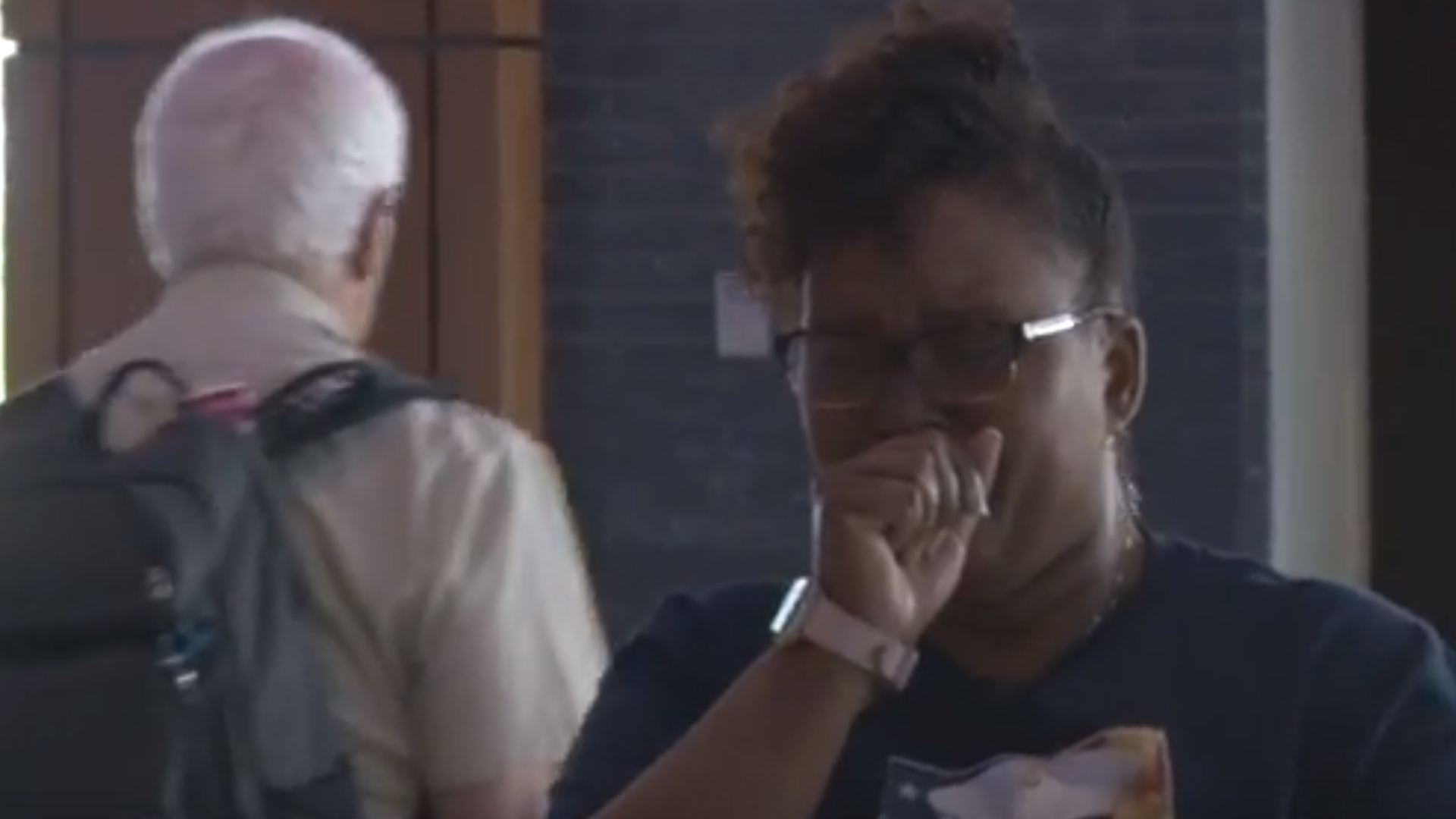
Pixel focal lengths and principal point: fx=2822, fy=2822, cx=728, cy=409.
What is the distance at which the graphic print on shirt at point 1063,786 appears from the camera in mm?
1386

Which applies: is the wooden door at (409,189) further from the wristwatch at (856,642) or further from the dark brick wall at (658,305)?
the wristwatch at (856,642)

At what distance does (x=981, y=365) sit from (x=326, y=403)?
74 cm

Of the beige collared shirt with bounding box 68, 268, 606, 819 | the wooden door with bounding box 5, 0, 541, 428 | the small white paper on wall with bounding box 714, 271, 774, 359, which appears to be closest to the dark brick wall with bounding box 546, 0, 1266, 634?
the small white paper on wall with bounding box 714, 271, 774, 359

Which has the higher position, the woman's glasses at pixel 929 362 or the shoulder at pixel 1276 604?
the woman's glasses at pixel 929 362

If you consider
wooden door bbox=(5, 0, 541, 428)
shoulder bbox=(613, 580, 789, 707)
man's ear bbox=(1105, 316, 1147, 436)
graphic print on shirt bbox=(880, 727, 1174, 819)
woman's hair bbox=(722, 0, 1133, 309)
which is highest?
wooden door bbox=(5, 0, 541, 428)

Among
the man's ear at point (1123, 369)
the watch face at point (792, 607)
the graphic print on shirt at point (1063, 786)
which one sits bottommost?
the graphic print on shirt at point (1063, 786)

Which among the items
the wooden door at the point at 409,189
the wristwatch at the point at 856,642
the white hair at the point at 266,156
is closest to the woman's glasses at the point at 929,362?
the wristwatch at the point at 856,642

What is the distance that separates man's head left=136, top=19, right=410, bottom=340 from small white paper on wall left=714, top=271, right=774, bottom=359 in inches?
73.9

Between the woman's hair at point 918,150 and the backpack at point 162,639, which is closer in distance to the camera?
the woman's hair at point 918,150

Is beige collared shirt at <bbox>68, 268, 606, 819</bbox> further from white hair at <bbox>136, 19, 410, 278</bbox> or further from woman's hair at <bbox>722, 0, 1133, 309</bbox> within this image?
woman's hair at <bbox>722, 0, 1133, 309</bbox>

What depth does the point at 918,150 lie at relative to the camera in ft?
4.81

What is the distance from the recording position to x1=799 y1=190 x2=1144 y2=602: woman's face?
141 centimetres

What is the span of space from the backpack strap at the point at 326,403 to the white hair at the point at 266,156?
0.50 ft

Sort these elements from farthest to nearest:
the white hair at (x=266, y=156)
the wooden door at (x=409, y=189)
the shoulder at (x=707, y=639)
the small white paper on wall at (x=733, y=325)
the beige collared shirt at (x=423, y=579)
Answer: the small white paper on wall at (x=733, y=325) < the wooden door at (x=409, y=189) < the white hair at (x=266, y=156) < the beige collared shirt at (x=423, y=579) < the shoulder at (x=707, y=639)
